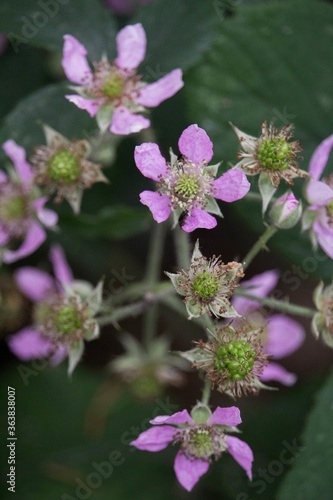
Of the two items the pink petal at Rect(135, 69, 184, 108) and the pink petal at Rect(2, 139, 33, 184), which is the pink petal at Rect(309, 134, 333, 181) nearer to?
the pink petal at Rect(135, 69, 184, 108)

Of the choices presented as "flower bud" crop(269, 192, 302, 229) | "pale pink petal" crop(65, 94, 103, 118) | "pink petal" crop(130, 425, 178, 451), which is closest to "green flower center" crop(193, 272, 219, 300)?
"flower bud" crop(269, 192, 302, 229)

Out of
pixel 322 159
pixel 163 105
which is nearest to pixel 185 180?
pixel 322 159

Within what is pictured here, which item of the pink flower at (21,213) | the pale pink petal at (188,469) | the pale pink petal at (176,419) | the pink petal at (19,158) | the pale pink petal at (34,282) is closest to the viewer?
the pale pink petal at (176,419)

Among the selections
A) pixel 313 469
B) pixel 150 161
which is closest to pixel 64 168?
pixel 150 161

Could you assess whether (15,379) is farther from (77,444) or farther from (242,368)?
(242,368)

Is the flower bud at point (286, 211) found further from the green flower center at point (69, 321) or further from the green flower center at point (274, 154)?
the green flower center at point (69, 321)

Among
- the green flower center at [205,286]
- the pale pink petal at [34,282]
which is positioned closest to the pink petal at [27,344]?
the pale pink petal at [34,282]
